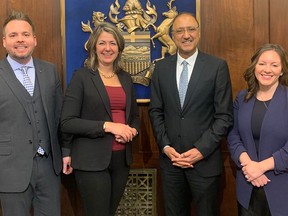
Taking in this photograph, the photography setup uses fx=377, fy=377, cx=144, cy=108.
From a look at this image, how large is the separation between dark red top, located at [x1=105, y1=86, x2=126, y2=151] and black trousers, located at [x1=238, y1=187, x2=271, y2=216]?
31.1 inches

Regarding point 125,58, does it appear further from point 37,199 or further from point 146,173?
point 37,199

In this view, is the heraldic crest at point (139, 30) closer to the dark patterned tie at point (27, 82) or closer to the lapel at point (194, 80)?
the lapel at point (194, 80)

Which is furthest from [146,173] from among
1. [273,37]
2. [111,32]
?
[273,37]

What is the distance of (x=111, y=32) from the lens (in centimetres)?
227

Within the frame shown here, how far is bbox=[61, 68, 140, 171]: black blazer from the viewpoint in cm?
215

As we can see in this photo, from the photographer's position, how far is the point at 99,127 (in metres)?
2.13

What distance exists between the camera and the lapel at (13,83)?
6.79 ft

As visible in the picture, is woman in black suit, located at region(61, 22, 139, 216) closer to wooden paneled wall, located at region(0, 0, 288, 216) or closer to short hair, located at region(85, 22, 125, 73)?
short hair, located at region(85, 22, 125, 73)

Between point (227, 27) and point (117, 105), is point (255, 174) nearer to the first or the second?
point (117, 105)

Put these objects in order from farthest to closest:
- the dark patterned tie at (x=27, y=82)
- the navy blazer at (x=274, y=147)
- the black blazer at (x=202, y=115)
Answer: the black blazer at (x=202, y=115)
the dark patterned tie at (x=27, y=82)
the navy blazer at (x=274, y=147)

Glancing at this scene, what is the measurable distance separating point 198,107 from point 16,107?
1.04 m

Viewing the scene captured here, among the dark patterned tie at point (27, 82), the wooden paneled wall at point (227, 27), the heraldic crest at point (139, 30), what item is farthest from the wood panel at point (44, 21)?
the dark patterned tie at point (27, 82)

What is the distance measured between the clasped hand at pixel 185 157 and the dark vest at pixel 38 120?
730 millimetres

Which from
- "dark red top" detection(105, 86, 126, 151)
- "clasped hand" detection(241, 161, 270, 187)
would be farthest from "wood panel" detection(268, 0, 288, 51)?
"dark red top" detection(105, 86, 126, 151)
